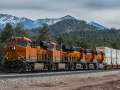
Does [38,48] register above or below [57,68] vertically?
above

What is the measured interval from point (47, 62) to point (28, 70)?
11.3 ft

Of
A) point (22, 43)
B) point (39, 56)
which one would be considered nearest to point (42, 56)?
point (39, 56)

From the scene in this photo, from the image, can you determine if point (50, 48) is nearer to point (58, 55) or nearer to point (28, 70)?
point (58, 55)

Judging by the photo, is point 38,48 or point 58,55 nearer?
point 38,48

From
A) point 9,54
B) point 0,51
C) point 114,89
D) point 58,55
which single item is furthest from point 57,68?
point 0,51

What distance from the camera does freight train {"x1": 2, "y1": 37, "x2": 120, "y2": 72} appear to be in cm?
1920

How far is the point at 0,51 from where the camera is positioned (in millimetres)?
52375

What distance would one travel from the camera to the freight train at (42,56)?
19.2 meters

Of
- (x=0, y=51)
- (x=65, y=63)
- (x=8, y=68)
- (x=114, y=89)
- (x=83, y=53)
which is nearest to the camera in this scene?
(x=114, y=89)

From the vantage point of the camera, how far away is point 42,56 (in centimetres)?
2259

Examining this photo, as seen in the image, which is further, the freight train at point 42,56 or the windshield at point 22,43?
the windshield at point 22,43

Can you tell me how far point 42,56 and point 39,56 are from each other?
0.73m

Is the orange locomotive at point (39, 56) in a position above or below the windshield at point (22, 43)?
below

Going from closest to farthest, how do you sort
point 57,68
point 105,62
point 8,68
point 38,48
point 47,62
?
point 8,68, point 38,48, point 47,62, point 57,68, point 105,62
